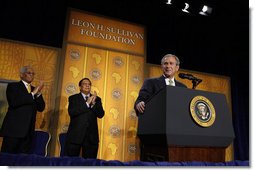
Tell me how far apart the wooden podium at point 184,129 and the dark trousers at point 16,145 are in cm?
157

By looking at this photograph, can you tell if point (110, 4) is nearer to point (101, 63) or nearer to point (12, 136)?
point (101, 63)

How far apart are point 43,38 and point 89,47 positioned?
0.65m

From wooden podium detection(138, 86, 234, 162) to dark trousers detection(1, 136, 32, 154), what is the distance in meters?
1.57

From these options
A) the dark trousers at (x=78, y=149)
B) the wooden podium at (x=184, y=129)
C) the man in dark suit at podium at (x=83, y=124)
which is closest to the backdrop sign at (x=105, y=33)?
the man in dark suit at podium at (x=83, y=124)

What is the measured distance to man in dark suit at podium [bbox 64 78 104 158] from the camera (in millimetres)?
2668

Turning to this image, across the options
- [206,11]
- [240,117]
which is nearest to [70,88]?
[206,11]

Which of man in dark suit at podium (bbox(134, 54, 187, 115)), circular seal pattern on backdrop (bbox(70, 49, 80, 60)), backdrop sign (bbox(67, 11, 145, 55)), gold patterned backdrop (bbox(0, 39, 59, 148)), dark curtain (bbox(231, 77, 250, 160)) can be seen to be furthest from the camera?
dark curtain (bbox(231, 77, 250, 160))

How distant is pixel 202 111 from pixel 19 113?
1.84m

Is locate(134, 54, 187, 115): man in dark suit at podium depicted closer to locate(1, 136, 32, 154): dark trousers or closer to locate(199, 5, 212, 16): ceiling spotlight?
locate(1, 136, 32, 154): dark trousers

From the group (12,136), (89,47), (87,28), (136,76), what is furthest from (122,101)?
(12,136)

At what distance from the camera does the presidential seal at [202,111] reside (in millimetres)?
1189

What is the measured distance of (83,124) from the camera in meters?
2.69

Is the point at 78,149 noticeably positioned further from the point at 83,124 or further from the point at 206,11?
the point at 206,11

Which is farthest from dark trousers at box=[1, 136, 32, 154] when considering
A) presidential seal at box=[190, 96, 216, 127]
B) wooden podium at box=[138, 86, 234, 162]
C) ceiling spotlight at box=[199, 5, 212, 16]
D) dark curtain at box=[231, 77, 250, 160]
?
dark curtain at box=[231, 77, 250, 160]
